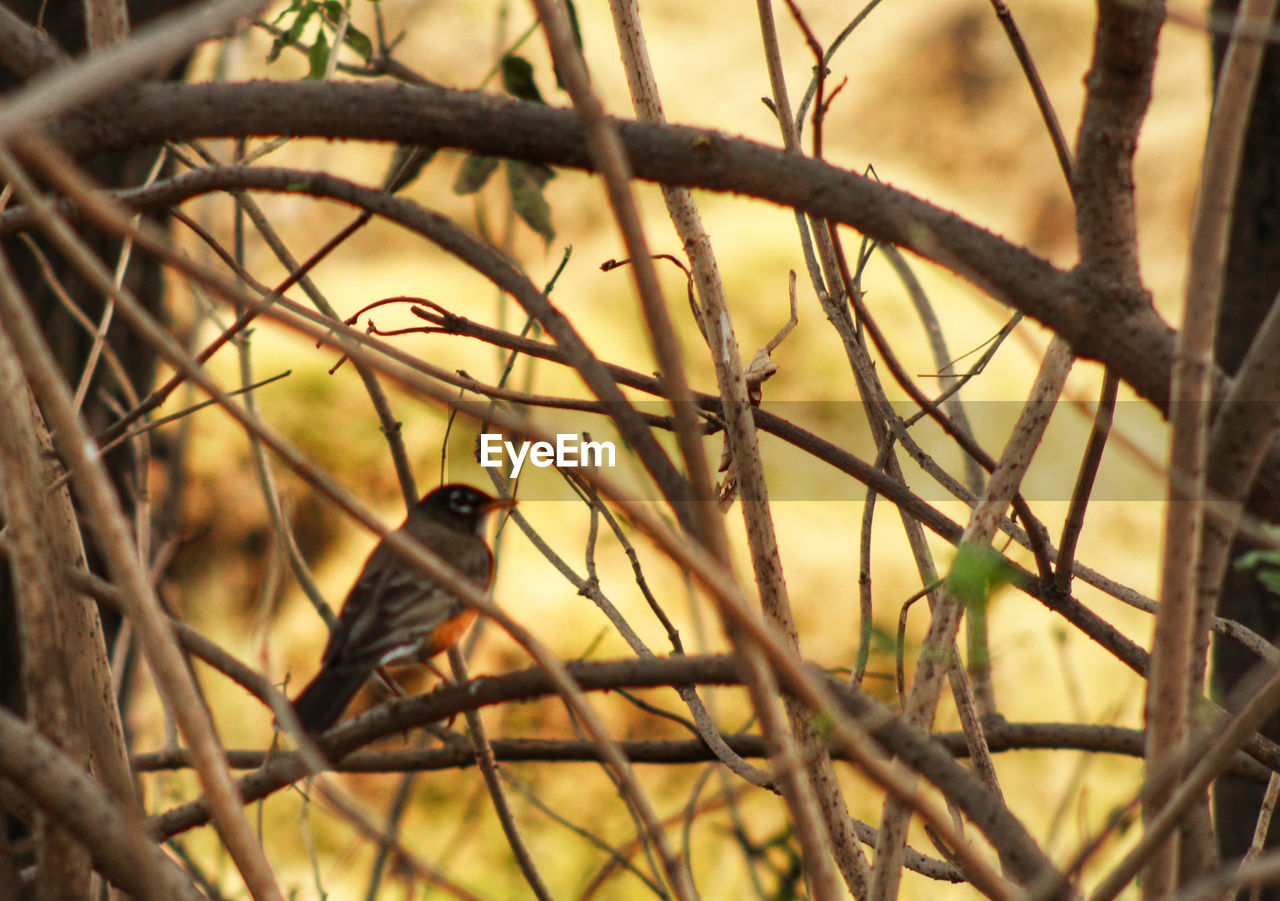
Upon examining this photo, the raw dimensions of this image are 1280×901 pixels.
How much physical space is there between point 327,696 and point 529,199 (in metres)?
1.29

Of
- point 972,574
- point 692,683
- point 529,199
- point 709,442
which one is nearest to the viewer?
point 972,574

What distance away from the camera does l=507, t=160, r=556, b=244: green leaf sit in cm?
261

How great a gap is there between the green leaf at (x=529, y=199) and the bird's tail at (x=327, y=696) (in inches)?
45.5

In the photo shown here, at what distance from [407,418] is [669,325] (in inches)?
182

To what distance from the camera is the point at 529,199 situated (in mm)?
2613

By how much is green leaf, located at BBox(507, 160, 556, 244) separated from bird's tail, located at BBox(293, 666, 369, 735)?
116 centimetres

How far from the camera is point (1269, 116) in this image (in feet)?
8.98

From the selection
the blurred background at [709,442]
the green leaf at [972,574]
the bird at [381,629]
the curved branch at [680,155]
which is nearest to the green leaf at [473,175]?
the bird at [381,629]

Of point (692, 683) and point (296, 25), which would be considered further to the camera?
point (296, 25)

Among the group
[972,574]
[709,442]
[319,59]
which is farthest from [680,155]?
[709,442]

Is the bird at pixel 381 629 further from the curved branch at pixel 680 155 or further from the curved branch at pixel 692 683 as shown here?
the curved branch at pixel 680 155

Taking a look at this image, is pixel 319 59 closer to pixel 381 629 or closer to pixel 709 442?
pixel 381 629

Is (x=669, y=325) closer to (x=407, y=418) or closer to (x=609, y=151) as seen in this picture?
(x=609, y=151)

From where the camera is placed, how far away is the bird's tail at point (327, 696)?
177cm
